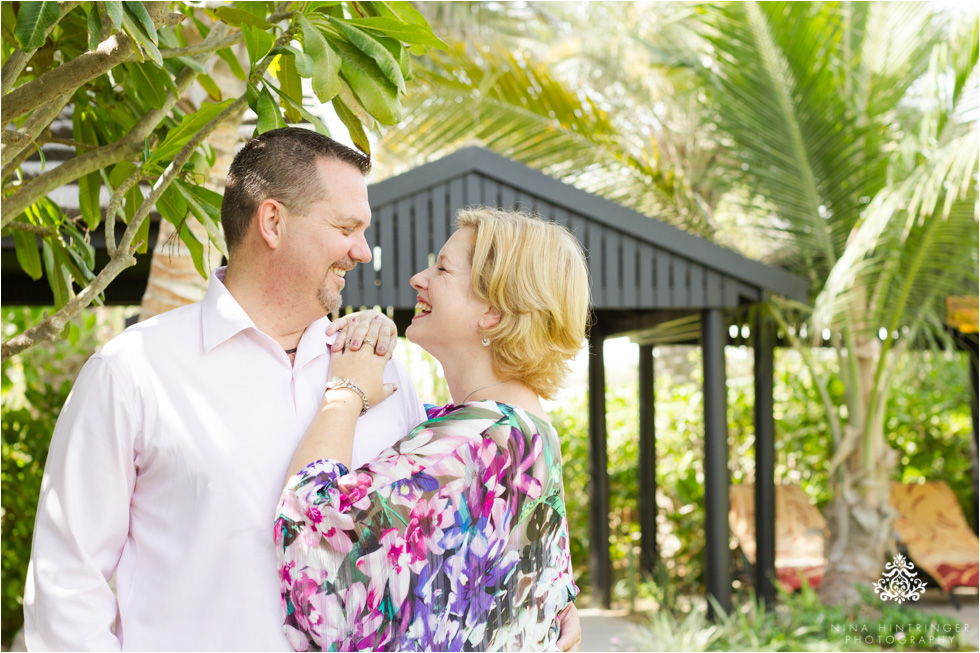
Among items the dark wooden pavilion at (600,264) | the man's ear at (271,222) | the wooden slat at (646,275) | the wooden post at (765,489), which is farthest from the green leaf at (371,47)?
the wooden post at (765,489)

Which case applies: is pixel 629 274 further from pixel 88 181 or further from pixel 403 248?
pixel 88 181

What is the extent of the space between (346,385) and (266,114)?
69cm

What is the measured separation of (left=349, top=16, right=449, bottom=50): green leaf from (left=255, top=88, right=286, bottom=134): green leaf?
0.28m

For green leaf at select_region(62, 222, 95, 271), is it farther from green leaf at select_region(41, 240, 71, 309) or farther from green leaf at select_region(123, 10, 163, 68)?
green leaf at select_region(123, 10, 163, 68)

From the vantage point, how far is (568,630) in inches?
79.9

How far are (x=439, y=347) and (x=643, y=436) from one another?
721 cm

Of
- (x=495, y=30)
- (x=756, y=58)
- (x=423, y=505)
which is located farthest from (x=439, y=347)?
(x=495, y=30)

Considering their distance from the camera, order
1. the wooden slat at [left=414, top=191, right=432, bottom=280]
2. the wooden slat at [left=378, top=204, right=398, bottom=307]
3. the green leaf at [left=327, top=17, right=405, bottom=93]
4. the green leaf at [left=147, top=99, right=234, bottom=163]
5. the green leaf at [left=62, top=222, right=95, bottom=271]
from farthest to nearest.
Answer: the wooden slat at [left=414, top=191, right=432, bottom=280] < the wooden slat at [left=378, top=204, right=398, bottom=307] < the green leaf at [left=62, top=222, right=95, bottom=271] < the green leaf at [left=147, top=99, right=234, bottom=163] < the green leaf at [left=327, top=17, right=405, bottom=93]

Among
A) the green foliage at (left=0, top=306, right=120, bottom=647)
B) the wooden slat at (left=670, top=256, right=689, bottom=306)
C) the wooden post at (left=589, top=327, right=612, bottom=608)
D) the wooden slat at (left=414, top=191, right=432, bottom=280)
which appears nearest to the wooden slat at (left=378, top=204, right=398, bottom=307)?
the wooden slat at (left=414, top=191, right=432, bottom=280)

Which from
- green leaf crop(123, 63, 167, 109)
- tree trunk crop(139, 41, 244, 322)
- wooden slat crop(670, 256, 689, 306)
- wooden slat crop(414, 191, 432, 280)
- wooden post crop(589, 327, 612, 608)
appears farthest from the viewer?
wooden post crop(589, 327, 612, 608)

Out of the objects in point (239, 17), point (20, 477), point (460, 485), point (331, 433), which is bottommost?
point (20, 477)

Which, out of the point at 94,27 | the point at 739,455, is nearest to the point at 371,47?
the point at 94,27

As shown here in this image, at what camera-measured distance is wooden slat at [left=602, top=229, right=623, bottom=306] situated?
5895mm

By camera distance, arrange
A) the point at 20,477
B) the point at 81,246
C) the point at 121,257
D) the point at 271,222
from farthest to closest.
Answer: the point at 20,477 < the point at 81,246 < the point at 121,257 < the point at 271,222
